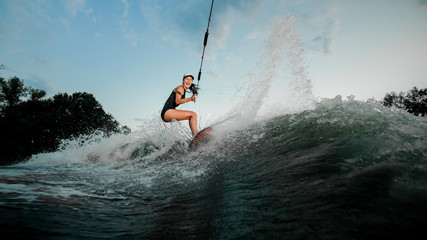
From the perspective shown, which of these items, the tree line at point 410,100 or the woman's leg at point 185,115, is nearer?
A: the woman's leg at point 185,115

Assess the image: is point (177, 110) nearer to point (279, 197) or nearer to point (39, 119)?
point (279, 197)

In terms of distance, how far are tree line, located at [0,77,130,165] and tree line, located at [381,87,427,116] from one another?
53062 millimetres

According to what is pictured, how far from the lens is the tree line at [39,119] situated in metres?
21.0

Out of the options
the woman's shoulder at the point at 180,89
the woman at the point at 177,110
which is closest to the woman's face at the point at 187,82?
the woman at the point at 177,110

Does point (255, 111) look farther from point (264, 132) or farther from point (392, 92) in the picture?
point (392, 92)

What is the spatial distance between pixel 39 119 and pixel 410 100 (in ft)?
210

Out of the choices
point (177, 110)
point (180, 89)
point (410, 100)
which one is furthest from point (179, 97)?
point (410, 100)

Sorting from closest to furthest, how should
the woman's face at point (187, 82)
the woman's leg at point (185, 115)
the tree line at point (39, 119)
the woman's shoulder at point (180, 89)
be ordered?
the woman's leg at point (185, 115)
the woman's shoulder at point (180, 89)
the woman's face at point (187, 82)
the tree line at point (39, 119)

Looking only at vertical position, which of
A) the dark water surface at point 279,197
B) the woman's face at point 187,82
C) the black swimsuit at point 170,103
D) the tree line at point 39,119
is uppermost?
the tree line at point 39,119

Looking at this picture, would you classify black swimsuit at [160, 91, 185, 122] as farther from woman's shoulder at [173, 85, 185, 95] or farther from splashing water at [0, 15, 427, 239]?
splashing water at [0, 15, 427, 239]

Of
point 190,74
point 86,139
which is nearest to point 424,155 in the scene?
point 190,74

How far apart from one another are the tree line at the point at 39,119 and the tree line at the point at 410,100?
5306cm

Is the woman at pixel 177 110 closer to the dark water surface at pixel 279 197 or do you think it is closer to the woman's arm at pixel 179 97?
the woman's arm at pixel 179 97

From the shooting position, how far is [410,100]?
40812mm
